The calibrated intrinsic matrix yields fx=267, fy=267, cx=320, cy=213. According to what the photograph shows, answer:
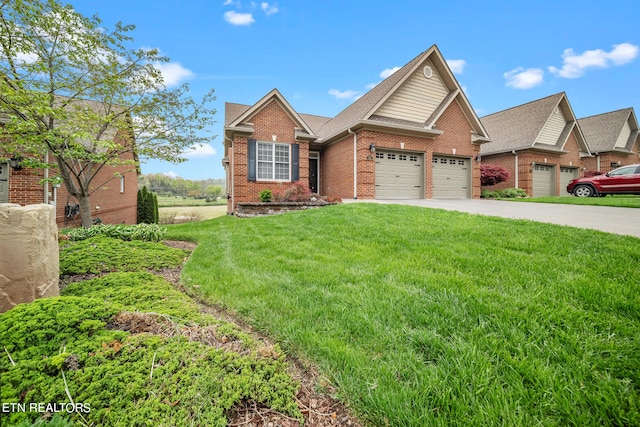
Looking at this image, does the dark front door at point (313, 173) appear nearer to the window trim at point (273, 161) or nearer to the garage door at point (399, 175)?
the window trim at point (273, 161)

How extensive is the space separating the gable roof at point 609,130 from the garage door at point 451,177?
15.9 m

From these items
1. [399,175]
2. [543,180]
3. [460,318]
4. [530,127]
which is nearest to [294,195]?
[399,175]

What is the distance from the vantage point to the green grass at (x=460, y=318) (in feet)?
4.71

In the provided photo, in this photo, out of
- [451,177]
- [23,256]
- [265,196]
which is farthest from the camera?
[451,177]

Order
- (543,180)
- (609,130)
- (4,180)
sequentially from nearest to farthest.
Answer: (4,180) < (543,180) < (609,130)

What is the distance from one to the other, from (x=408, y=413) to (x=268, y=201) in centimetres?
1044

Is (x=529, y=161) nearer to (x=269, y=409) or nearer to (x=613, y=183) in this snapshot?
(x=613, y=183)

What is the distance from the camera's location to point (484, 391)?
1.50m

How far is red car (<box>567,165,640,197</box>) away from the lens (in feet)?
40.2

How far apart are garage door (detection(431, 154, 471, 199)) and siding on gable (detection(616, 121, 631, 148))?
17607 millimetres

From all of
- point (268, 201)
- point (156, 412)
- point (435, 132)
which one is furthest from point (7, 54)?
point (435, 132)

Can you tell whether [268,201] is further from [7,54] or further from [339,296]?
→ [339,296]

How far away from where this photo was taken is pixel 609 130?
73.0 ft

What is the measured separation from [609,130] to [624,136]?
1.56 metres
